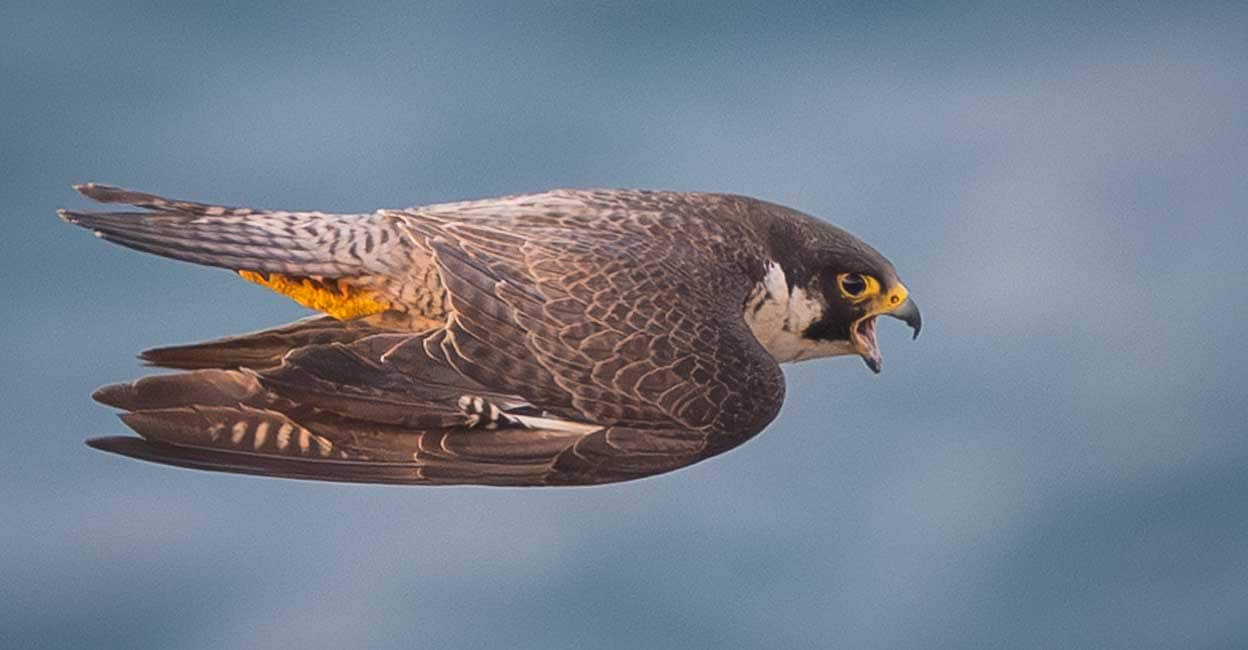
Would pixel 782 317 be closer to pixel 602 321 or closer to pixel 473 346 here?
pixel 602 321

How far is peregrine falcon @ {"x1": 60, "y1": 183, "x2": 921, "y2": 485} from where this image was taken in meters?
7.25

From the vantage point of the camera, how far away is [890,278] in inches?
359

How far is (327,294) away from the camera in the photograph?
8.09m

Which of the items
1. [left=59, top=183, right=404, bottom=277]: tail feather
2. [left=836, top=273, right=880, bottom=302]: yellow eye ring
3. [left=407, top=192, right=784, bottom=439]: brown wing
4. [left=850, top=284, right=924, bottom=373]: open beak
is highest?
[left=59, top=183, right=404, bottom=277]: tail feather

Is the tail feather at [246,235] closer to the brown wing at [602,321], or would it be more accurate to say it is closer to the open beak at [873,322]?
the brown wing at [602,321]

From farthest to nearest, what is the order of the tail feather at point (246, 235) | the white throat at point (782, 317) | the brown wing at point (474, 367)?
the white throat at point (782, 317), the tail feather at point (246, 235), the brown wing at point (474, 367)

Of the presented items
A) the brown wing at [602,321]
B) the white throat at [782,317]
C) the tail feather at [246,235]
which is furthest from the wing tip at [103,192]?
the white throat at [782,317]

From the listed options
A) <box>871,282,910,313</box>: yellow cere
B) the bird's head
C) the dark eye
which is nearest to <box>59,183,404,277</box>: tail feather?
the bird's head

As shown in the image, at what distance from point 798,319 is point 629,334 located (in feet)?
5.17

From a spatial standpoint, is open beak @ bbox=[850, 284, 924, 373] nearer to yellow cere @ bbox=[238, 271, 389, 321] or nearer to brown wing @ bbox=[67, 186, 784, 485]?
brown wing @ bbox=[67, 186, 784, 485]

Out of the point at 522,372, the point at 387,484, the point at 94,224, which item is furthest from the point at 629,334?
the point at 94,224

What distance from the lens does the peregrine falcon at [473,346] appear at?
285 inches

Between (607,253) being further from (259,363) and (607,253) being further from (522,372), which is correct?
(259,363)

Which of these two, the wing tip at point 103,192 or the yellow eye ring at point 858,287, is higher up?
the wing tip at point 103,192
